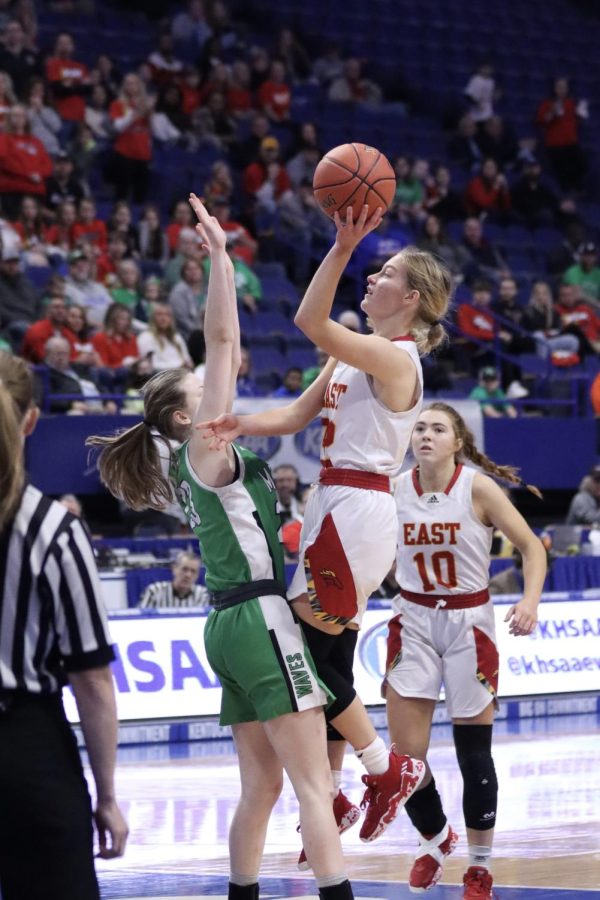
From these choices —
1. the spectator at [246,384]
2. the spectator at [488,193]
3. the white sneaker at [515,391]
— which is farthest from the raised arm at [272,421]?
the spectator at [488,193]

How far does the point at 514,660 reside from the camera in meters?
12.0

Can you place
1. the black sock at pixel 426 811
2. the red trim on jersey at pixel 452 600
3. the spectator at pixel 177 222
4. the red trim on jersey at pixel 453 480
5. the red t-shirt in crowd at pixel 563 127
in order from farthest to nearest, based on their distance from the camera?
1. the red t-shirt in crowd at pixel 563 127
2. the spectator at pixel 177 222
3. the red trim on jersey at pixel 453 480
4. the red trim on jersey at pixel 452 600
5. the black sock at pixel 426 811

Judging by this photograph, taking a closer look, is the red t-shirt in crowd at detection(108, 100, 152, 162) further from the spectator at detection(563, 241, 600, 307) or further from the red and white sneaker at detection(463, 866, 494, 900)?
the red and white sneaker at detection(463, 866, 494, 900)

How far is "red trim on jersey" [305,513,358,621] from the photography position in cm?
470

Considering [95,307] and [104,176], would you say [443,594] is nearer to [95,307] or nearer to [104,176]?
[95,307]

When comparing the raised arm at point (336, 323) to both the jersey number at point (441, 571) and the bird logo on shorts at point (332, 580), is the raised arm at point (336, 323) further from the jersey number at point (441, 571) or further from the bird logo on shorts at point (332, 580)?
the jersey number at point (441, 571)

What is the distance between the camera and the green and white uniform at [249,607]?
4.52 metres

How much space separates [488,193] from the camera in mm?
20094

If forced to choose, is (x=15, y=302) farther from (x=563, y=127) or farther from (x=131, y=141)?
(x=563, y=127)

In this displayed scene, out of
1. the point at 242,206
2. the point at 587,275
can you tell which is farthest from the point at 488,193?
the point at 242,206

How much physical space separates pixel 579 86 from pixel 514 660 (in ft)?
45.9

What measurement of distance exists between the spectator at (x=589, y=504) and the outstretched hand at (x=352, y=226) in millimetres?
10709

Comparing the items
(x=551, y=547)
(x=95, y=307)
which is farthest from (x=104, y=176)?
(x=551, y=547)

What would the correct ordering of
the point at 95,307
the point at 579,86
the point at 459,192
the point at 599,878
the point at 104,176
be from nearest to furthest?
the point at 599,878 → the point at 95,307 → the point at 104,176 → the point at 459,192 → the point at 579,86
